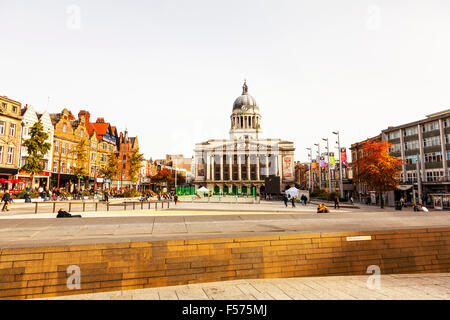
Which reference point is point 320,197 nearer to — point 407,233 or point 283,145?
point 407,233

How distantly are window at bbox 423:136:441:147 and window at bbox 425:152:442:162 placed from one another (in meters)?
1.59

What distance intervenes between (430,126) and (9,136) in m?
67.5

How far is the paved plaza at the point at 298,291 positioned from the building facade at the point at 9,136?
4132cm

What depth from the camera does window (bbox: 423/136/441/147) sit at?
45.3m

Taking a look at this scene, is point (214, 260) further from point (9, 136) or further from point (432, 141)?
point (432, 141)

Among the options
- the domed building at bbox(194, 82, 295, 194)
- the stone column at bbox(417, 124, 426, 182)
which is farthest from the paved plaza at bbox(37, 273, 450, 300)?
the domed building at bbox(194, 82, 295, 194)

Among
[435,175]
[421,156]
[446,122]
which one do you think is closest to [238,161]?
[421,156]

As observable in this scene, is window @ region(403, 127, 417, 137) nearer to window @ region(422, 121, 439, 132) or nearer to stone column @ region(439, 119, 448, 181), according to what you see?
window @ region(422, 121, 439, 132)

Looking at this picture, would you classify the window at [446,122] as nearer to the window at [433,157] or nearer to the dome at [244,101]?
the window at [433,157]

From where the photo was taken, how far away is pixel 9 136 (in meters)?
37.7

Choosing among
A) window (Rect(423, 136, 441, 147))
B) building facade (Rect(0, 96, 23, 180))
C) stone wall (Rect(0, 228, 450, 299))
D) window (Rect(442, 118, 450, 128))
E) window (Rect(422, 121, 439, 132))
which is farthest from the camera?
window (Rect(422, 121, 439, 132))

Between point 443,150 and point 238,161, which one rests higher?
point 238,161

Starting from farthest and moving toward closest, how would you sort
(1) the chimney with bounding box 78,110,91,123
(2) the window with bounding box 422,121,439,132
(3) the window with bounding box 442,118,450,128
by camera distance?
(1) the chimney with bounding box 78,110,91,123 → (2) the window with bounding box 422,121,439,132 → (3) the window with bounding box 442,118,450,128
